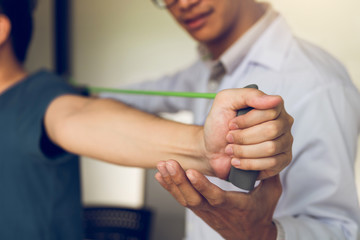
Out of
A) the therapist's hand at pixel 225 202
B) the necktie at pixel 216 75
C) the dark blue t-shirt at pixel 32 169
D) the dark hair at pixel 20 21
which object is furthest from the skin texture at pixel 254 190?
the dark hair at pixel 20 21

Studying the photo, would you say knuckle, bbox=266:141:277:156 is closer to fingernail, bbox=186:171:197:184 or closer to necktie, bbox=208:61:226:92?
fingernail, bbox=186:171:197:184

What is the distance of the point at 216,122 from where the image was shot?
14.7 inches

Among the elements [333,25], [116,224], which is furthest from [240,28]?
[116,224]

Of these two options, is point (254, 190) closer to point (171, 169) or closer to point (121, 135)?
point (171, 169)

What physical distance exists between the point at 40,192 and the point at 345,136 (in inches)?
22.2

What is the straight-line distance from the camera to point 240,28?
0.61 m

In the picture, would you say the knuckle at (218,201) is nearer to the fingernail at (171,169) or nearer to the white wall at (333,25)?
the fingernail at (171,169)

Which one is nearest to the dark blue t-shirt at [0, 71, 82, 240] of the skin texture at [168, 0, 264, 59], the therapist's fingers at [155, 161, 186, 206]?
the skin texture at [168, 0, 264, 59]

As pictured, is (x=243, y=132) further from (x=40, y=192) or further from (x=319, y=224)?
(x=40, y=192)

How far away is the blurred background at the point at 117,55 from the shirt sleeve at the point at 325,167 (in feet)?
2.00

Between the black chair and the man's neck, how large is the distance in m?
0.79

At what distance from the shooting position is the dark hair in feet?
2.48

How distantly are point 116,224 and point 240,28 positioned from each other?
3.39 ft

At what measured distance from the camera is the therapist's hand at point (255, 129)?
0.32m
